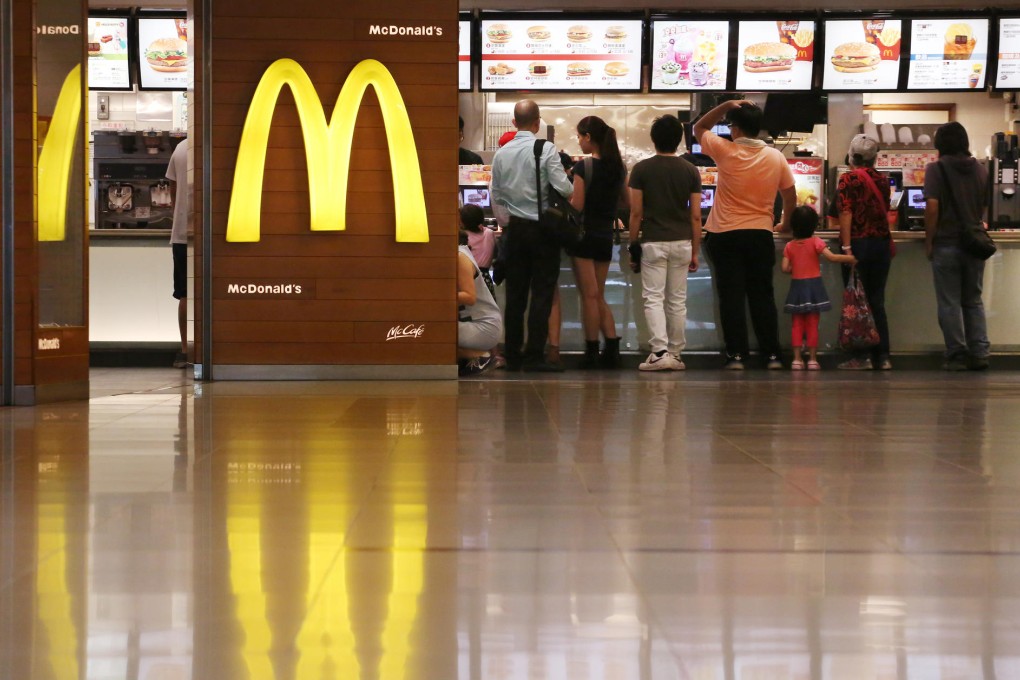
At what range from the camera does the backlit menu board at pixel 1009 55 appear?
9.86 meters

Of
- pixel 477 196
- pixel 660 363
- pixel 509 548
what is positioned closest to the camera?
pixel 509 548

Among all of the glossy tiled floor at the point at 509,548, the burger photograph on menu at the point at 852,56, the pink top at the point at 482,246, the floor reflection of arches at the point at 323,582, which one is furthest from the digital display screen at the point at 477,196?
the floor reflection of arches at the point at 323,582

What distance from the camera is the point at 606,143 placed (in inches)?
329

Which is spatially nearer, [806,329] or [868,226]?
[868,226]

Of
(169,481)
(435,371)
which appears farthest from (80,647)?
(435,371)

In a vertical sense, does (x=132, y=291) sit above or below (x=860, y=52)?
below

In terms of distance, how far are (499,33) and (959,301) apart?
3985mm

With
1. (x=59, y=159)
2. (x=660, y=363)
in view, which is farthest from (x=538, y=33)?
(x=59, y=159)

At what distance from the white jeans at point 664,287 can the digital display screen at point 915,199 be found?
111 inches

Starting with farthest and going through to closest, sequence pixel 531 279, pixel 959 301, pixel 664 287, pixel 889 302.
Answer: pixel 889 302
pixel 959 301
pixel 664 287
pixel 531 279

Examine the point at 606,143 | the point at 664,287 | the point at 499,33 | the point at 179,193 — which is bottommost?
the point at 664,287

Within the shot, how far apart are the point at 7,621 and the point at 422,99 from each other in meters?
5.55

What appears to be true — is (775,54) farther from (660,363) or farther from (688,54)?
(660,363)

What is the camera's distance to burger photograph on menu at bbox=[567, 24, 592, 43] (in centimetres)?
990
